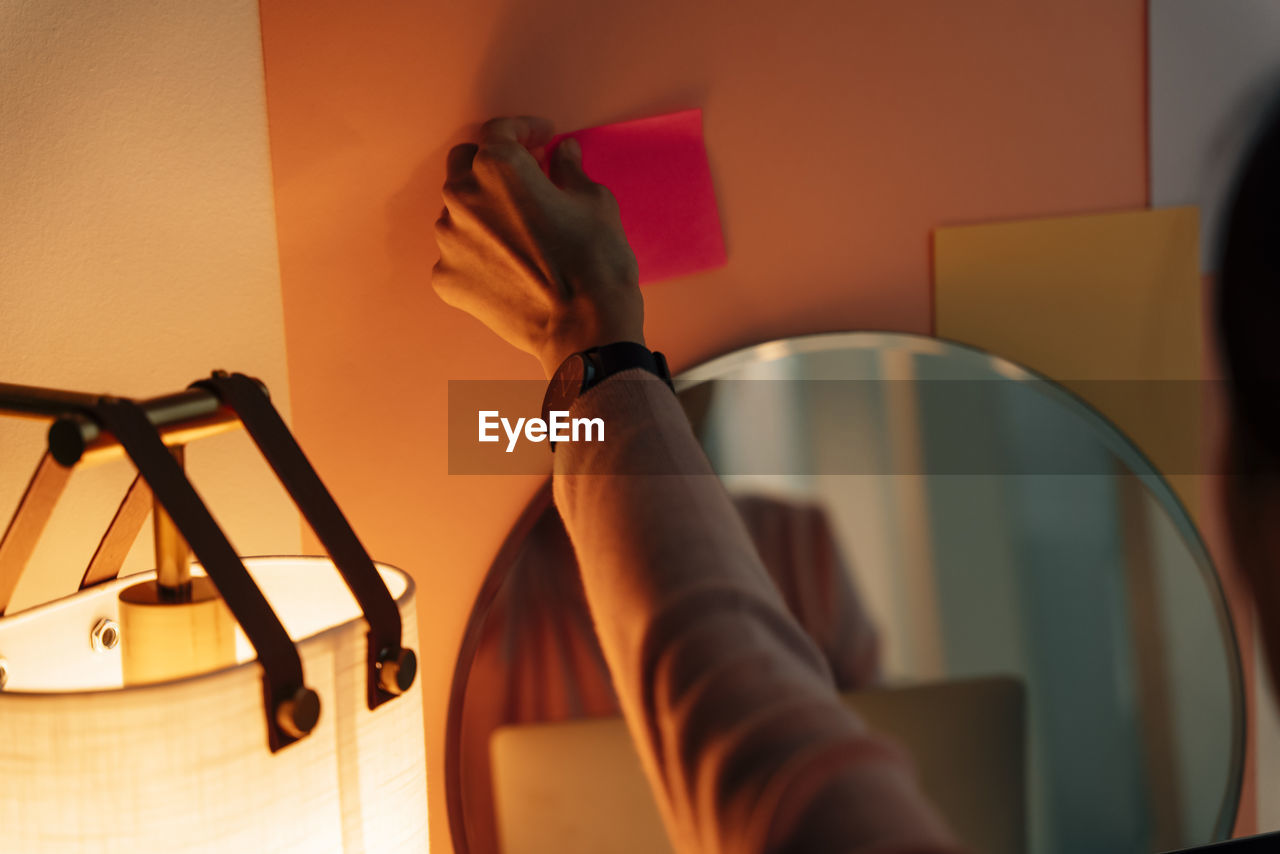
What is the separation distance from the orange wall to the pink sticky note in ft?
0.05

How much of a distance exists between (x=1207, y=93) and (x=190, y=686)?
844mm

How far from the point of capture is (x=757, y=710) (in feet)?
1.11

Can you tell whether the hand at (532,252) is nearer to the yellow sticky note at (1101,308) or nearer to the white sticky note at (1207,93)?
the yellow sticky note at (1101,308)

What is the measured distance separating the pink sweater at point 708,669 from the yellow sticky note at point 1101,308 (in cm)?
37

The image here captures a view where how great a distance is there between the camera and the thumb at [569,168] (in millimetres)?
597

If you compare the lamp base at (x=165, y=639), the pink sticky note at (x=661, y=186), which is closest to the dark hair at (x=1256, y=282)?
the pink sticky note at (x=661, y=186)

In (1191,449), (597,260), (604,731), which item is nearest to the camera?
(597,260)

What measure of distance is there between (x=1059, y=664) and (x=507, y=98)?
598 mm

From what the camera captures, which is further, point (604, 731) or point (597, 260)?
point (604, 731)

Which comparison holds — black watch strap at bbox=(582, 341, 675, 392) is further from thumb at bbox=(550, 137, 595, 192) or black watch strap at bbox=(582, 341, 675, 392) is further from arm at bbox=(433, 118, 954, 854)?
thumb at bbox=(550, 137, 595, 192)

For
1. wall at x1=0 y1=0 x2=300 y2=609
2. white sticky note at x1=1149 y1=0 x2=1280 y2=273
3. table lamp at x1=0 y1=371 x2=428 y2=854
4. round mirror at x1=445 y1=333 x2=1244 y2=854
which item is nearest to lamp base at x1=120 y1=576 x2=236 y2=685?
table lamp at x1=0 y1=371 x2=428 y2=854

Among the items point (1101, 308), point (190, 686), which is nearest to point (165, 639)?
point (190, 686)

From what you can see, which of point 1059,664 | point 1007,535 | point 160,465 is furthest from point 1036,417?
point 160,465

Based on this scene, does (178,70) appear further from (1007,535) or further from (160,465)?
(1007,535)
